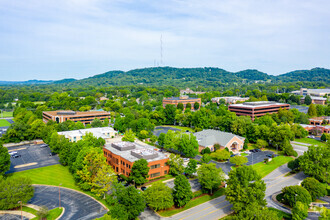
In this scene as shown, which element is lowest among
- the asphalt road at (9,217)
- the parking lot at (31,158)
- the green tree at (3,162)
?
the asphalt road at (9,217)

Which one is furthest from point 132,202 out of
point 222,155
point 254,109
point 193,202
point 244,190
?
point 254,109

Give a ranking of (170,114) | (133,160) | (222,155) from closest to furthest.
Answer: (133,160)
(222,155)
(170,114)

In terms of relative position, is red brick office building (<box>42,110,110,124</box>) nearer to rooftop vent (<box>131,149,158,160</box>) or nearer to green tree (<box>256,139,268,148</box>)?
rooftop vent (<box>131,149,158,160</box>)

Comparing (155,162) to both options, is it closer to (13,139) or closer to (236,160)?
(236,160)

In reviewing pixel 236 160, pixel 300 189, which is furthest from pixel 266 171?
pixel 300 189

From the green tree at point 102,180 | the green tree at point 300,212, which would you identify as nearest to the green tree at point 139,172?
the green tree at point 102,180

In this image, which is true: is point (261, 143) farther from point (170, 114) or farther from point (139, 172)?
point (170, 114)

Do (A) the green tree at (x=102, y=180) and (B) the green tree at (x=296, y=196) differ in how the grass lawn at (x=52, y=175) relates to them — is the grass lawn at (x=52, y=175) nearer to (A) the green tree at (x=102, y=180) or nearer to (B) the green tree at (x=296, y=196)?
(A) the green tree at (x=102, y=180)
